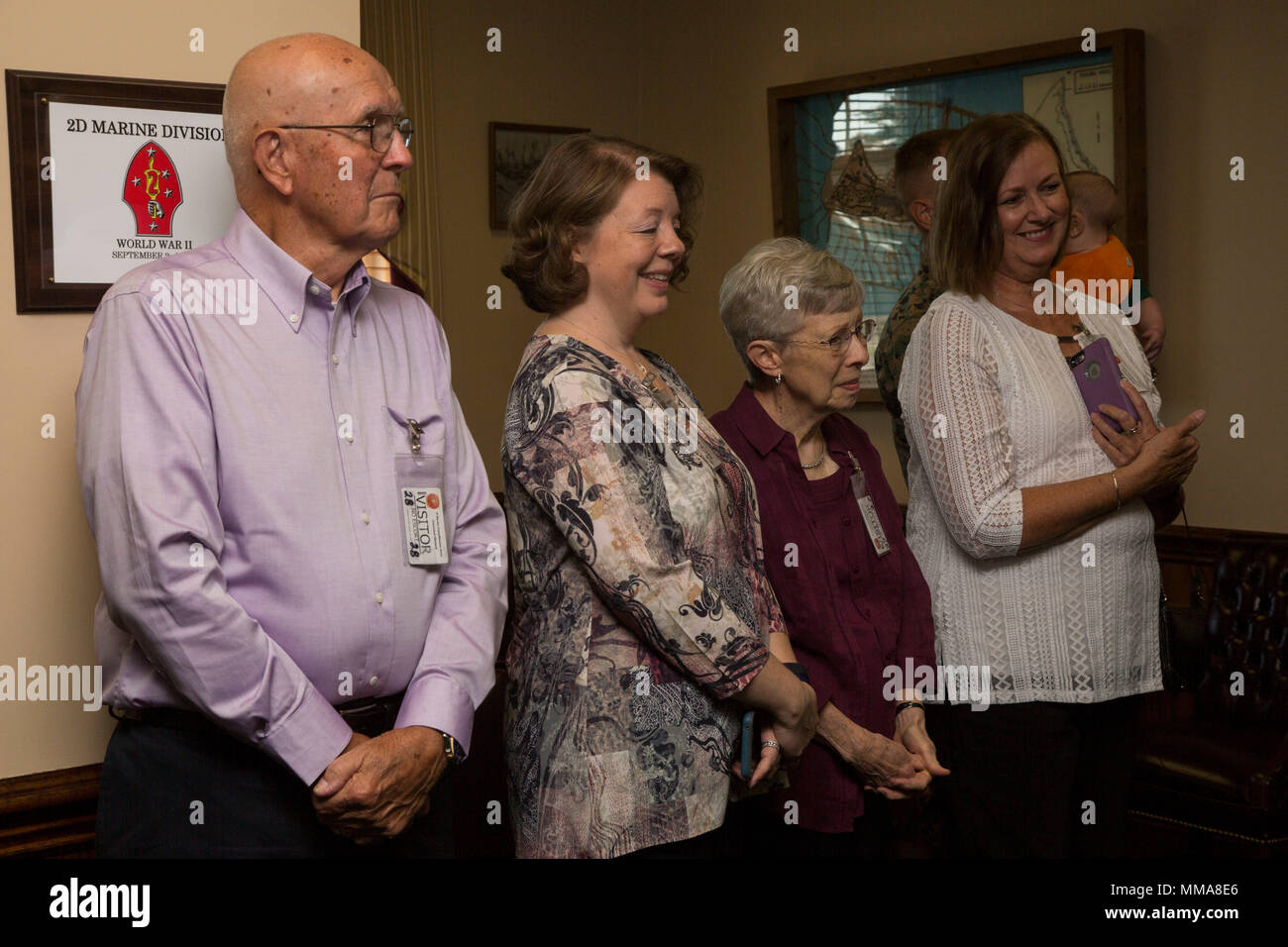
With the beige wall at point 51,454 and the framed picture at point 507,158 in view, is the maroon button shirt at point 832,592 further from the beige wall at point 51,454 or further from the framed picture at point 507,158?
the framed picture at point 507,158

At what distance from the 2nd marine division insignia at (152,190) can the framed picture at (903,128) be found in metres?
3.10

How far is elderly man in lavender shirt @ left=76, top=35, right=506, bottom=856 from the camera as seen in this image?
1668mm

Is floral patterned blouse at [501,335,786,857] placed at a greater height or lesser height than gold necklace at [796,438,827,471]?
lesser

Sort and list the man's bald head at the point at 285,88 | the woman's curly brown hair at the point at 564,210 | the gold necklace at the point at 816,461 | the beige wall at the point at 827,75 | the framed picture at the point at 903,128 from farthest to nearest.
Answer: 1. the framed picture at the point at 903,128
2. the beige wall at the point at 827,75
3. the gold necklace at the point at 816,461
4. the woman's curly brown hair at the point at 564,210
5. the man's bald head at the point at 285,88

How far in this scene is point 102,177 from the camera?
195 centimetres

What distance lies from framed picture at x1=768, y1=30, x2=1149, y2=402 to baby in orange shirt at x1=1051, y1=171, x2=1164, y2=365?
330 mm

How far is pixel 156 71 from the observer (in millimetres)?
2008

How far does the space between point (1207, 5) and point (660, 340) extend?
2679 mm

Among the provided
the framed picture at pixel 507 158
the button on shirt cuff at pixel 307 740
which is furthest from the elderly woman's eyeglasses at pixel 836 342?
the framed picture at pixel 507 158

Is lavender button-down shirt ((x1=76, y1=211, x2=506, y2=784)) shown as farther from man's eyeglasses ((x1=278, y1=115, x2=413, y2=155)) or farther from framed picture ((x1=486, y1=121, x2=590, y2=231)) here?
framed picture ((x1=486, y1=121, x2=590, y2=231))

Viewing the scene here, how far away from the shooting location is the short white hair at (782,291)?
7.97 ft

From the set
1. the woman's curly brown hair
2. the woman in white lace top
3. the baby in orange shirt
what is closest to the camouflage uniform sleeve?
the baby in orange shirt
